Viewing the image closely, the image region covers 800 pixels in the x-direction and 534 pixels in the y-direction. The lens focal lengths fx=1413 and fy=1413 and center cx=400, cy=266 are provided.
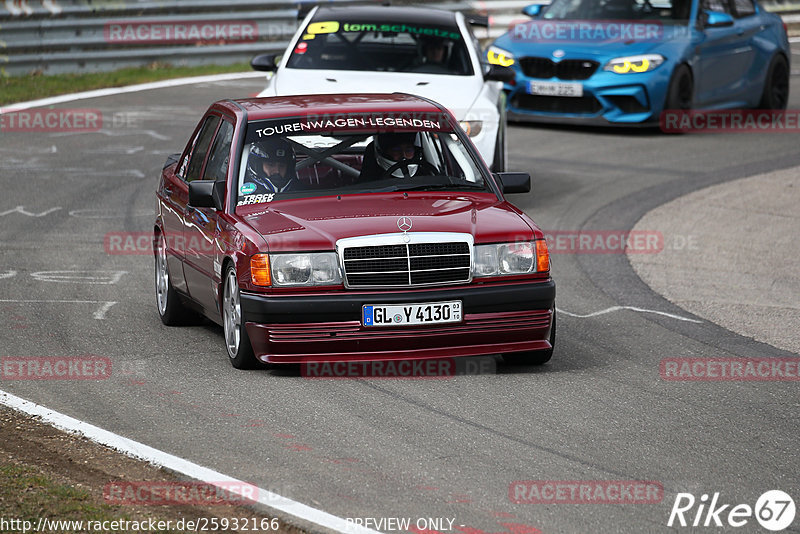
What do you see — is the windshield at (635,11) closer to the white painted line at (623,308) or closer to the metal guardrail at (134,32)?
the metal guardrail at (134,32)

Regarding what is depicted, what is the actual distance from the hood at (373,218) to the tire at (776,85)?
12.5m

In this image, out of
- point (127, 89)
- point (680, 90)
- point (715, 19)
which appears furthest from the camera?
point (127, 89)

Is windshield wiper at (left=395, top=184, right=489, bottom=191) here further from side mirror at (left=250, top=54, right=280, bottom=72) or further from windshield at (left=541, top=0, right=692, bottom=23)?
windshield at (left=541, top=0, right=692, bottom=23)

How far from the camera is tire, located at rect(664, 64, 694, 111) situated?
56.9ft

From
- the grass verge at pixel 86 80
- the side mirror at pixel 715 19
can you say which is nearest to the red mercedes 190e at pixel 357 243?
the side mirror at pixel 715 19

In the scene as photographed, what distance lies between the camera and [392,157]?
856 centimetres

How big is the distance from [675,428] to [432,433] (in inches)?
45.7

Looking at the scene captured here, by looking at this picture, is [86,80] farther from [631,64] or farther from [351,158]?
[351,158]

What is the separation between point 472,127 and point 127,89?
1001 centimetres

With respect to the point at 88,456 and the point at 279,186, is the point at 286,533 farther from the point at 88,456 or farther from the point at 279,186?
the point at 279,186

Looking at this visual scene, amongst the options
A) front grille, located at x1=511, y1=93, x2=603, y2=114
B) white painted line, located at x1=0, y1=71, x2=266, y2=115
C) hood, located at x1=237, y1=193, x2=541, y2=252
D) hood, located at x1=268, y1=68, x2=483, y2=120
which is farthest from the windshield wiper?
white painted line, located at x1=0, y1=71, x2=266, y2=115

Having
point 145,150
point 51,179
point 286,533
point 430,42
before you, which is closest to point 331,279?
point 286,533

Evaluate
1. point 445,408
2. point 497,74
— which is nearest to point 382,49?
point 497,74

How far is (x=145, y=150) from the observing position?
1666 centimetres
